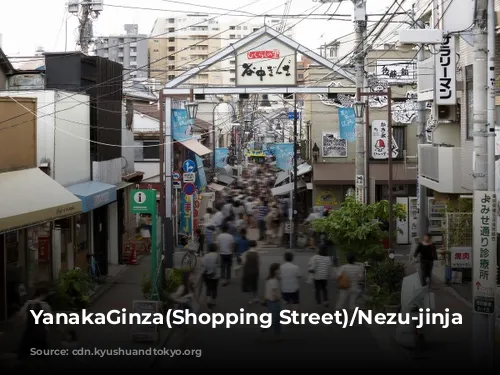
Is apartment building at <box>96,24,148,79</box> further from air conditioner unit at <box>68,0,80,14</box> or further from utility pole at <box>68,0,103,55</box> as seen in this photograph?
utility pole at <box>68,0,103,55</box>

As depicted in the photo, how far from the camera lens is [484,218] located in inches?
453

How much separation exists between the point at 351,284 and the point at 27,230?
789 cm

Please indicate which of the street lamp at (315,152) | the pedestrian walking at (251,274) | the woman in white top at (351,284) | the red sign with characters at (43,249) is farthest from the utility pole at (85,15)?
the woman in white top at (351,284)

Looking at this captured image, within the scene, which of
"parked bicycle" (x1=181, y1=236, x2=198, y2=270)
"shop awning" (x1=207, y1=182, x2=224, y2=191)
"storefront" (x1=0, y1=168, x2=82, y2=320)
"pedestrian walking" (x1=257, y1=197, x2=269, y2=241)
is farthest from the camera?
"shop awning" (x1=207, y1=182, x2=224, y2=191)

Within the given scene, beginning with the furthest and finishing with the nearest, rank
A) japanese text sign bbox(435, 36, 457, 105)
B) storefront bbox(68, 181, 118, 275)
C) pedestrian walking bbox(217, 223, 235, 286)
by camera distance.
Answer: storefront bbox(68, 181, 118, 275) < japanese text sign bbox(435, 36, 457, 105) < pedestrian walking bbox(217, 223, 235, 286)

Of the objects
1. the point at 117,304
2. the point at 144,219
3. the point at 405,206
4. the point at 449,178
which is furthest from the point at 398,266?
the point at 144,219

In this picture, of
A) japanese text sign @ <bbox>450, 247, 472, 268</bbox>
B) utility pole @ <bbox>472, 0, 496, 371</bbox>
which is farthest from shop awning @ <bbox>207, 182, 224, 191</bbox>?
utility pole @ <bbox>472, 0, 496, 371</bbox>

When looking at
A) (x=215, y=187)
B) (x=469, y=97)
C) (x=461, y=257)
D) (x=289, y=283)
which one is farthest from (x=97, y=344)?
(x=215, y=187)

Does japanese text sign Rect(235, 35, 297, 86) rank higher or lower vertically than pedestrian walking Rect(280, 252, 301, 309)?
higher

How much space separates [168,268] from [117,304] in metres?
3.54

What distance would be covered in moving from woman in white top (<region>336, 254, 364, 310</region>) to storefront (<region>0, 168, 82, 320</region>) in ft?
19.9

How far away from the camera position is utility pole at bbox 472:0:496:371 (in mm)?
11273

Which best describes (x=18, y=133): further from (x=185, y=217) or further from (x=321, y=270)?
(x=185, y=217)

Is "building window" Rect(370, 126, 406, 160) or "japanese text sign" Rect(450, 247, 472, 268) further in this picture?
"building window" Rect(370, 126, 406, 160)
